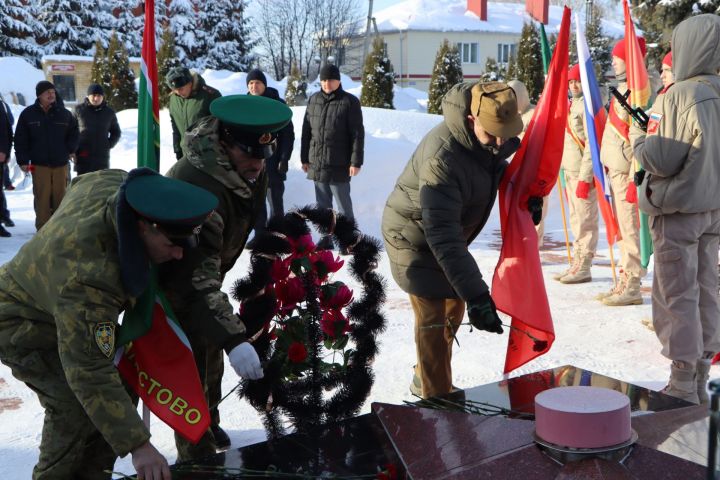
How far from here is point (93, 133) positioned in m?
8.96

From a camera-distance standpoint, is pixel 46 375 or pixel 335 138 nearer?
pixel 46 375

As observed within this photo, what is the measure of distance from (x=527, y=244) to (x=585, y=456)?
5.95 feet

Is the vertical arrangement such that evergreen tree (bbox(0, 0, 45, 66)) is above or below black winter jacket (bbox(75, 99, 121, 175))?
above

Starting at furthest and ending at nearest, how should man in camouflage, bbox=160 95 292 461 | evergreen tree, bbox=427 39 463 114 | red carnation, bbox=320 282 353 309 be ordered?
1. evergreen tree, bbox=427 39 463 114
2. red carnation, bbox=320 282 353 309
3. man in camouflage, bbox=160 95 292 461

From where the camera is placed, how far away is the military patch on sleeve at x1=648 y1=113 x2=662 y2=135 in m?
3.79

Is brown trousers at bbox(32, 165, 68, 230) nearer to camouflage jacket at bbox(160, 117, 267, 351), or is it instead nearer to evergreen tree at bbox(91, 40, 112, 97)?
camouflage jacket at bbox(160, 117, 267, 351)

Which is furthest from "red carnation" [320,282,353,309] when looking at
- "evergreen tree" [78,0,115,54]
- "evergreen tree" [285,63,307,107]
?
"evergreen tree" [78,0,115,54]

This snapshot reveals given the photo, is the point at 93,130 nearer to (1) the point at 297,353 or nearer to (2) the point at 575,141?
(2) the point at 575,141

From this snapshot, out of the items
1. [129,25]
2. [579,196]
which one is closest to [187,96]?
[579,196]

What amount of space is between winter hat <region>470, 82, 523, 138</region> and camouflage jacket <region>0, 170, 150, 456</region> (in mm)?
1495

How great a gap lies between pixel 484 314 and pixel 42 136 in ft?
21.9

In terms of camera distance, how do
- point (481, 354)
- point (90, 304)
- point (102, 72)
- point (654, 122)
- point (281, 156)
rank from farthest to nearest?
point (102, 72) → point (281, 156) → point (481, 354) → point (654, 122) → point (90, 304)

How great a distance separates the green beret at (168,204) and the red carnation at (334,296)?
2.86 feet

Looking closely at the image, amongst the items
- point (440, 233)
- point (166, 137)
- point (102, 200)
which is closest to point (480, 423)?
point (440, 233)
